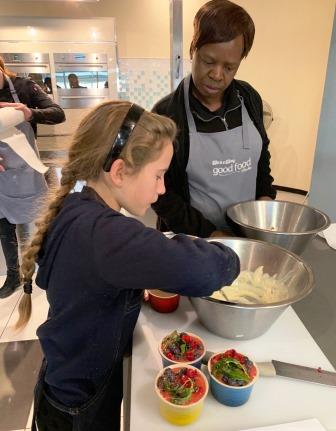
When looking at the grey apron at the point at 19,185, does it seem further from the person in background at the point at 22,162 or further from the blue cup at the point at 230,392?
the blue cup at the point at 230,392

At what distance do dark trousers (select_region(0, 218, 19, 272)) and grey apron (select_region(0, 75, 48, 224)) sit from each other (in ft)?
0.38

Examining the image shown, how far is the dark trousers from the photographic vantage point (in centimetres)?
222

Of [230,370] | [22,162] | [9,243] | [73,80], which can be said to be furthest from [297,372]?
[73,80]

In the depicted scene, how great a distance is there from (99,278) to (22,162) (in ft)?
5.06

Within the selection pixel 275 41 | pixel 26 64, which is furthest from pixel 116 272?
pixel 275 41

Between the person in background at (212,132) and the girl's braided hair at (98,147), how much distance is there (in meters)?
0.39

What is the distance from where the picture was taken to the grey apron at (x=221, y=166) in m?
1.15

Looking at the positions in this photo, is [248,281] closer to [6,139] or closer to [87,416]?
[87,416]

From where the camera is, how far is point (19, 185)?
2.04m

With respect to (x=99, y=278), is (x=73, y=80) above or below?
above

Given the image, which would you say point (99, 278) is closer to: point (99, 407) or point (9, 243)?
point (99, 407)

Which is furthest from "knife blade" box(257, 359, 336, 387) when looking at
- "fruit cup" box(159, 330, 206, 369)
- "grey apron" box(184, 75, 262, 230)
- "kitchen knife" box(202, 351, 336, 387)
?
"grey apron" box(184, 75, 262, 230)

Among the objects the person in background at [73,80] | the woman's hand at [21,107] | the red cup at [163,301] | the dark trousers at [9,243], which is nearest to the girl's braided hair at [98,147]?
the red cup at [163,301]

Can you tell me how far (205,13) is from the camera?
103cm
